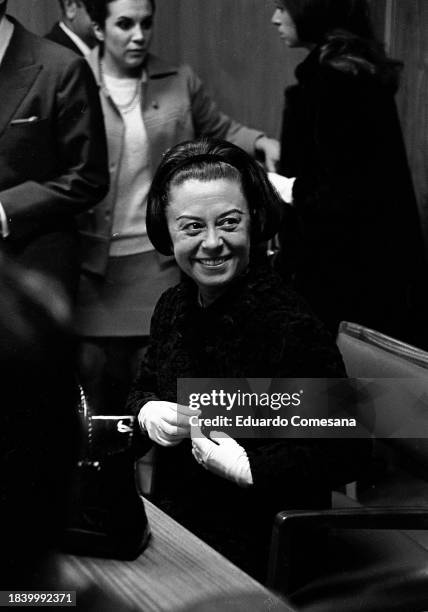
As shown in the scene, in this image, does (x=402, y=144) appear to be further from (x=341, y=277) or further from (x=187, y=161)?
(x=187, y=161)

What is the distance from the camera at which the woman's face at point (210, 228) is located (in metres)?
1.32

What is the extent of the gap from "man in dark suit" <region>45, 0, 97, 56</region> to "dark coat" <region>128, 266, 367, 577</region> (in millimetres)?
506

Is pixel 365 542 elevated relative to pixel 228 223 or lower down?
lower down

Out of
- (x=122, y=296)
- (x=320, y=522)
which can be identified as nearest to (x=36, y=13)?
(x=122, y=296)

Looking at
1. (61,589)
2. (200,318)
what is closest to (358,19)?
(200,318)

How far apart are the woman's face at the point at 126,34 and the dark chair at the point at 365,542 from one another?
2.09 ft

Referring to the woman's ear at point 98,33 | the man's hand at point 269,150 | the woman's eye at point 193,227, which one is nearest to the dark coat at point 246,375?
the woman's eye at point 193,227

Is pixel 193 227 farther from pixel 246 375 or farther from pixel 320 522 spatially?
pixel 320 522

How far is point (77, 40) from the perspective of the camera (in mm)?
1637

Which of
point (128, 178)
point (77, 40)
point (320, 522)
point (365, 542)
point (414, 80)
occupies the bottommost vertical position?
point (365, 542)

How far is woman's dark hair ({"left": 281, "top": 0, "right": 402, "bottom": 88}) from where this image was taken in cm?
164

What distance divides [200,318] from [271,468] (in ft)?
0.83

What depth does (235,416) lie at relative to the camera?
57.0 inches

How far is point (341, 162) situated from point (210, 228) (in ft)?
1.46
